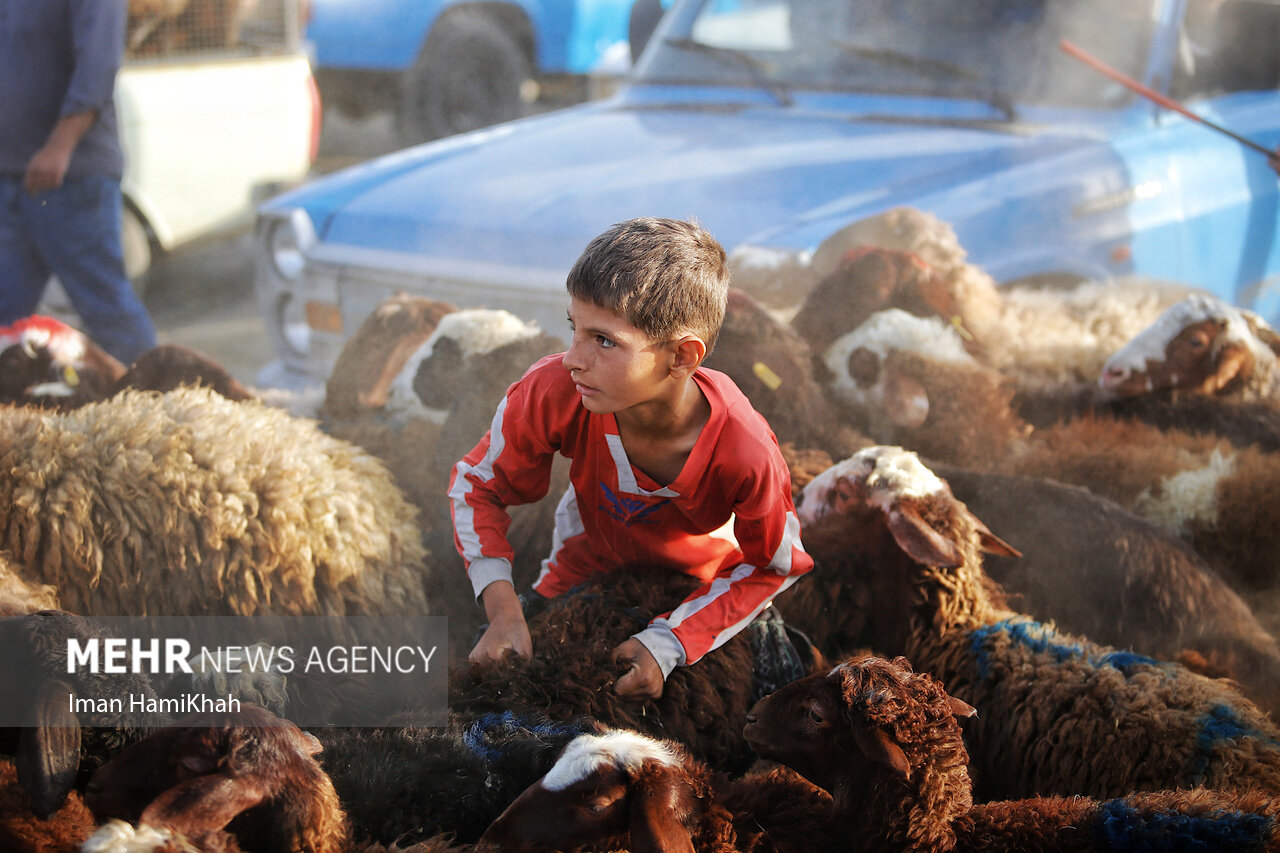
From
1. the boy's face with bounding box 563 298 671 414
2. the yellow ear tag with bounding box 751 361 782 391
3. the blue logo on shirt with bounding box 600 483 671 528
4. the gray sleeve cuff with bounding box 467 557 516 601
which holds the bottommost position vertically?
the gray sleeve cuff with bounding box 467 557 516 601

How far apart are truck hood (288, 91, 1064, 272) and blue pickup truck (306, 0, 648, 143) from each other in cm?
489

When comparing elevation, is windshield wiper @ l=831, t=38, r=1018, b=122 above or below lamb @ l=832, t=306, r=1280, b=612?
above

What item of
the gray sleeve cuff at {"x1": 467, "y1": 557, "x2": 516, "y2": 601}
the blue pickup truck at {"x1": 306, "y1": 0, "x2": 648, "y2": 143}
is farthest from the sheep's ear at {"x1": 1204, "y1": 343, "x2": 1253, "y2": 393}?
the blue pickup truck at {"x1": 306, "y1": 0, "x2": 648, "y2": 143}

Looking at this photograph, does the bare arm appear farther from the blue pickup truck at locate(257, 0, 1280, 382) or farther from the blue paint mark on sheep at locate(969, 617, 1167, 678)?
the blue paint mark on sheep at locate(969, 617, 1167, 678)

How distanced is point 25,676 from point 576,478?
3.38ft

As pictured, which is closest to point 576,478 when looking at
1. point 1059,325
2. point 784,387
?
point 784,387

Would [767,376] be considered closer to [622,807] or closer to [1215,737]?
→ [1215,737]

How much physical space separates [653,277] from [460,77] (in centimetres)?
818

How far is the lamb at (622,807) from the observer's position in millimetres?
1460

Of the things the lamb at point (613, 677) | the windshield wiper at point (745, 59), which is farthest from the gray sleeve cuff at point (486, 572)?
the windshield wiper at point (745, 59)

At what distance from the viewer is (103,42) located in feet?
12.2

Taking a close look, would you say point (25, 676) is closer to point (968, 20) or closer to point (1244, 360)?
point (1244, 360)

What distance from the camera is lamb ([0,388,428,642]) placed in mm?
2092

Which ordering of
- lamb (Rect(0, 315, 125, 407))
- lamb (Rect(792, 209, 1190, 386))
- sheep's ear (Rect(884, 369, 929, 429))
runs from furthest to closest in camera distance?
1. lamb (Rect(792, 209, 1190, 386))
2. sheep's ear (Rect(884, 369, 929, 429))
3. lamb (Rect(0, 315, 125, 407))
